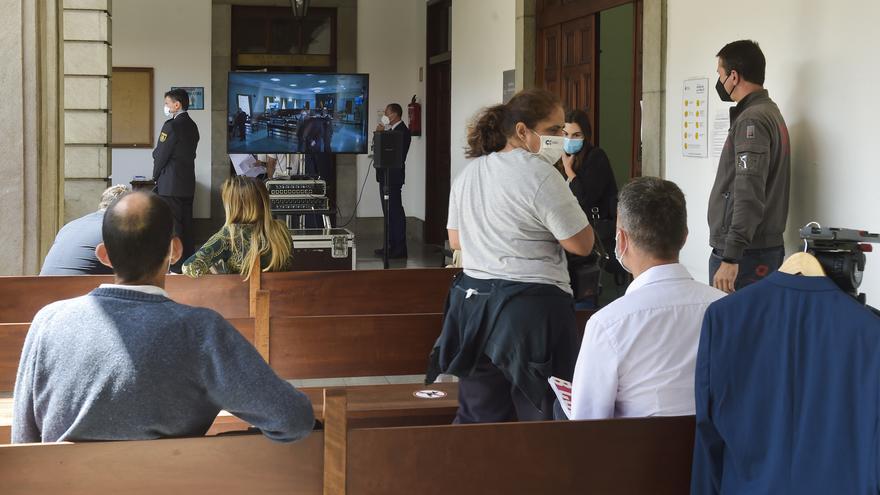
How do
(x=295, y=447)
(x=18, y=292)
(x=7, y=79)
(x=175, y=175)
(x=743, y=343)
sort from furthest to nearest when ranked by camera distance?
(x=175, y=175) < (x=7, y=79) < (x=18, y=292) < (x=295, y=447) < (x=743, y=343)

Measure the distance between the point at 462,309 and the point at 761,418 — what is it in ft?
5.17

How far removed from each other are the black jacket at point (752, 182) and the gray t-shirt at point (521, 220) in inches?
62.1

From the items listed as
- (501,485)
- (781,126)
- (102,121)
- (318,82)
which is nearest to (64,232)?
(781,126)

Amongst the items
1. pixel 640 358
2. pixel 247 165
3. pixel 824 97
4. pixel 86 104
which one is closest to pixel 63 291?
pixel 640 358

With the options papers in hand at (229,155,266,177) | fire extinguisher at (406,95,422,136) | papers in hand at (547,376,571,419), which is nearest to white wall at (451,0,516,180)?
papers in hand at (229,155,266,177)

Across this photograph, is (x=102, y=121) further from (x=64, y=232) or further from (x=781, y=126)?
(x=781, y=126)

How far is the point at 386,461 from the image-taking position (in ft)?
7.13

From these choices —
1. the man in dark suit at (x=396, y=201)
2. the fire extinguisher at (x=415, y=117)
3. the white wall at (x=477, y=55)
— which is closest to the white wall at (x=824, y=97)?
the white wall at (x=477, y=55)

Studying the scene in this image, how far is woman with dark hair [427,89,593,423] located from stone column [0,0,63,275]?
324cm

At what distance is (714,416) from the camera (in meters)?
2.07

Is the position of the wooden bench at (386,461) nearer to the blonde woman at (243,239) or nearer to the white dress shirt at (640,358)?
the white dress shirt at (640,358)

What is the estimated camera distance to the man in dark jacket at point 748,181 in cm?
483

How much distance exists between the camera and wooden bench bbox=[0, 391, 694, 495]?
2.05 meters

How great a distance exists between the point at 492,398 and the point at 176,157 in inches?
303
